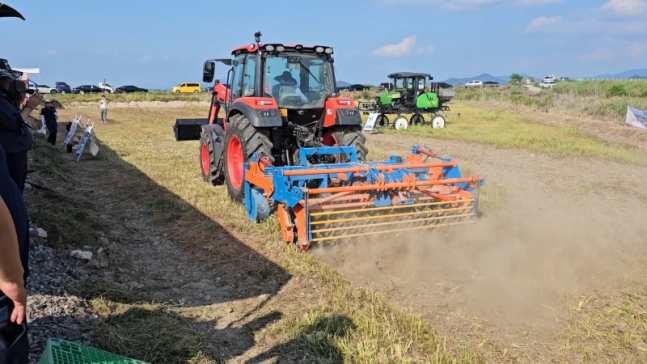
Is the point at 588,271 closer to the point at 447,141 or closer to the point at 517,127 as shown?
the point at 447,141

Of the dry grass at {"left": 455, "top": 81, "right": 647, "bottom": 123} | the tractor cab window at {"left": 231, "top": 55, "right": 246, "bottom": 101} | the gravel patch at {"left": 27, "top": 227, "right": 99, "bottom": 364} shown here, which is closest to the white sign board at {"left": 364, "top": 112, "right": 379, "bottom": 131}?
the dry grass at {"left": 455, "top": 81, "right": 647, "bottom": 123}

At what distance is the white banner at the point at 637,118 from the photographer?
623 inches

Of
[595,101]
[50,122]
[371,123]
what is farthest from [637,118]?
[50,122]

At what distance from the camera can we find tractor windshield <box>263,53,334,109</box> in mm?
6199

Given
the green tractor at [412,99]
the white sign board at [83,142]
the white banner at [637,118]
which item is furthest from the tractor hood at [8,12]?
the white banner at [637,118]

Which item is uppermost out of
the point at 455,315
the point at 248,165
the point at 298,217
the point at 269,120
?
the point at 269,120

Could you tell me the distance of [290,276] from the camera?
4.18 m

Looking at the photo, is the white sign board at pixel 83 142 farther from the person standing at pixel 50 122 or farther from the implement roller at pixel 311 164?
the implement roller at pixel 311 164

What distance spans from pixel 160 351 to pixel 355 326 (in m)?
1.23

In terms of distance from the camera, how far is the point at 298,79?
20.9 feet

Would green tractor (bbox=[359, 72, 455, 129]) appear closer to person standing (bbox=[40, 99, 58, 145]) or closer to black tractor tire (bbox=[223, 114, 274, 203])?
person standing (bbox=[40, 99, 58, 145])

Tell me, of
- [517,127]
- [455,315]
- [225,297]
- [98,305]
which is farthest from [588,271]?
[517,127]

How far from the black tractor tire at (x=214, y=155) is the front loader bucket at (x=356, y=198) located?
1.73 m

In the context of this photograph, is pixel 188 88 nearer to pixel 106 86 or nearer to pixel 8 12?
pixel 106 86
